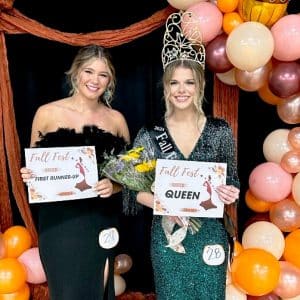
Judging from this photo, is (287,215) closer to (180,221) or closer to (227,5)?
(180,221)

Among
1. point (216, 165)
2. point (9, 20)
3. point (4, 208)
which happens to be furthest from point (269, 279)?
point (9, 20)

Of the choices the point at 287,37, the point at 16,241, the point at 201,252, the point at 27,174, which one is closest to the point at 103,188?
the point at 27,174

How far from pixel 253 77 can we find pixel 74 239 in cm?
114

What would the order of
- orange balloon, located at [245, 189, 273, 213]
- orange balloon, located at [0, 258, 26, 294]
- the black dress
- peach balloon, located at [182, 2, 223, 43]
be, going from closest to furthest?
the black dress < peach balloon, located at [182, 2, 223, 43] < orange balloon, located at [0, 258, 26, 294] < orange balloon, located at [245, 189, 273, 213]

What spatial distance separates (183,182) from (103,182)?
14.8 inches

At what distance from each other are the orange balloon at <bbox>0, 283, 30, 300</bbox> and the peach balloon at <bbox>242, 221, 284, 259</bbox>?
1160 mm

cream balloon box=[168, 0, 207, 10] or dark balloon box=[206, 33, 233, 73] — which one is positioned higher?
cream balloon box=[168, 0, 207, 10]

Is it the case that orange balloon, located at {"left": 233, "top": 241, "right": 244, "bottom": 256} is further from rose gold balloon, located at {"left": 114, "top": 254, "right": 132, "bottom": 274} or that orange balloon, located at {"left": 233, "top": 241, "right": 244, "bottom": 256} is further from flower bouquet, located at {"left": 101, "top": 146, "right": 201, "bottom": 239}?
rose gold balloon, located at {"left": 114, "top": 254, "right": 132, "bottom": 274}

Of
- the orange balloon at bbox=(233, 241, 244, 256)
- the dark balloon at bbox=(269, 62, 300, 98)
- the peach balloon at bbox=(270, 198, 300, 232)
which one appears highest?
the dark balloon at bbox=(269, 62, 300, 98)

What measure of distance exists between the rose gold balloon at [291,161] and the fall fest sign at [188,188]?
0.68m

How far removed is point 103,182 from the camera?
209cm

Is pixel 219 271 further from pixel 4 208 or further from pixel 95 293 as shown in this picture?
pixel 4 208

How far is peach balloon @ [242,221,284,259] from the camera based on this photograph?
2.46 m

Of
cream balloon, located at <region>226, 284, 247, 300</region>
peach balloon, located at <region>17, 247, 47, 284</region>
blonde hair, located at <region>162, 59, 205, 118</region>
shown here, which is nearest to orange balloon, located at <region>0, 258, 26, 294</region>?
peach balloon, located at <region>17, 247, 47, 284</region>
